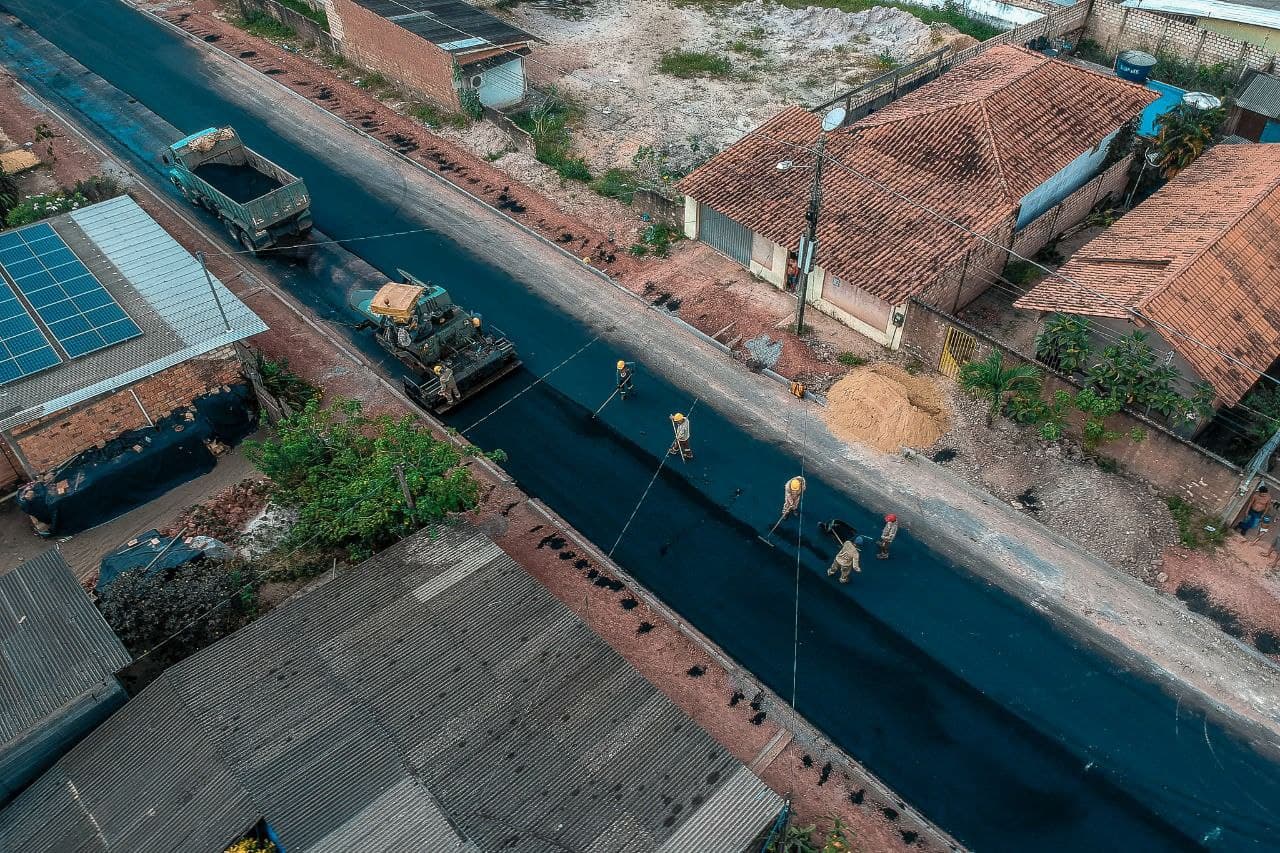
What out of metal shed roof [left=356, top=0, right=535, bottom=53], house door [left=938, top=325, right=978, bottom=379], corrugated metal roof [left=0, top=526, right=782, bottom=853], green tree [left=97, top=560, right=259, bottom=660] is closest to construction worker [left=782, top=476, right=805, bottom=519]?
corrugated metal roof [left=0, top=526, right=782, bottom=853]

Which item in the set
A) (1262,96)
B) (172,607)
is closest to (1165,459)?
(1262,96)

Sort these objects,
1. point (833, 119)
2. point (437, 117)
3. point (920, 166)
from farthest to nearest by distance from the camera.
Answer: point (437, 117) < point (920, 166) < point (833, 119)

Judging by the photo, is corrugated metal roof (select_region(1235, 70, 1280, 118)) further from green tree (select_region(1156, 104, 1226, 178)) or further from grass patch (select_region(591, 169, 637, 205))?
grass patch (select_region(591, 169, 637, 205))

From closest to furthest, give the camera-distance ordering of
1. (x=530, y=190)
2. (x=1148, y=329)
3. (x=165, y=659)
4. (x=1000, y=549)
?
1. (x=165, y=659)
2. (x=1000, y=549)
3. (x=1148, y=329)
4. (x=530, y=190)

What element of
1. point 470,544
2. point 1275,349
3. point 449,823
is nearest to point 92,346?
point 470,544

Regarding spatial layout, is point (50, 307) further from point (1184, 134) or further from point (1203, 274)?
point (1184, 134)

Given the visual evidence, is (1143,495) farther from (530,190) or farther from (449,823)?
(530,190)

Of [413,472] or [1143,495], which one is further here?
[1143,495]
